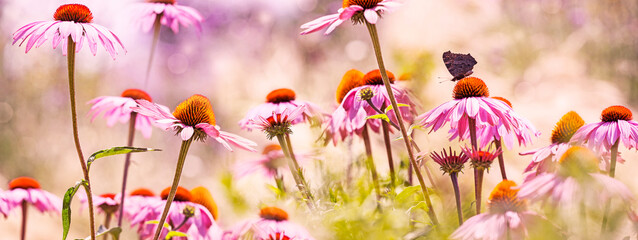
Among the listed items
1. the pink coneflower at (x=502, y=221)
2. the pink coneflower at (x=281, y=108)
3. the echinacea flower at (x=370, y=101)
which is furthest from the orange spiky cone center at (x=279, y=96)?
the pink coneflower at (x=502, y=221)

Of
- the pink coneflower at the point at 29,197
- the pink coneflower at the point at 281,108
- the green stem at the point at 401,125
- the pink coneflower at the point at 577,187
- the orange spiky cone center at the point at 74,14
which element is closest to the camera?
the pink coneflower at the point at 577,187

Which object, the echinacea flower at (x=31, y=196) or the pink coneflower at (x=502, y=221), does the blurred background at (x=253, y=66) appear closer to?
the echinacea flower at (x=31, y=196)

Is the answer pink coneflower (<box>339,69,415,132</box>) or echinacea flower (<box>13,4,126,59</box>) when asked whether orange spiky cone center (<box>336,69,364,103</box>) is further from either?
echinacea flower (<box>13,4,126,59</box>)

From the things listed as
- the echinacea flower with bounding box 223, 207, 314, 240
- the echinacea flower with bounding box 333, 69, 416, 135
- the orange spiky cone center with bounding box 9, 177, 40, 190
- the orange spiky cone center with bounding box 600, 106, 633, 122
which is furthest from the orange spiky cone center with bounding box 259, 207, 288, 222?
the orange spiky cone center with bounding box 9, 177, 40, 190

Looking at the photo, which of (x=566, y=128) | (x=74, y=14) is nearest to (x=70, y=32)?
(x=74, y=14)

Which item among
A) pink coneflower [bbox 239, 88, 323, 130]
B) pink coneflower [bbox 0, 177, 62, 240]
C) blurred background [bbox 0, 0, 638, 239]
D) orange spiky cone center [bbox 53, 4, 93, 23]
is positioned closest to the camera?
orange spiky cone center [bbox 53, 4, 93, 23]

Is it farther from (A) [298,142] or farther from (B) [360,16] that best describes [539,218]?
(A) [298,142]
